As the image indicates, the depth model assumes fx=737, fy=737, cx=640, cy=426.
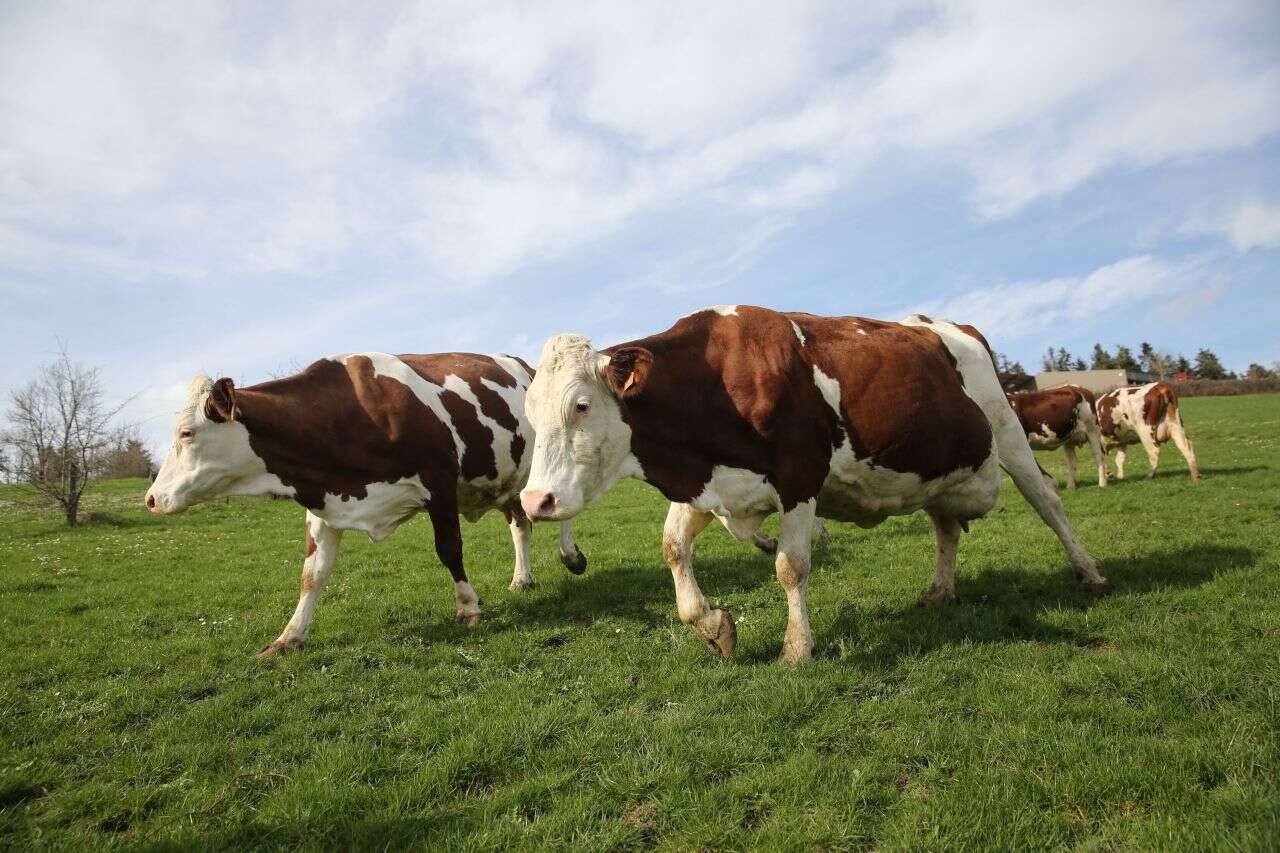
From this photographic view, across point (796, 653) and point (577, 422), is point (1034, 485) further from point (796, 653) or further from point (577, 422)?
point (577, 422)

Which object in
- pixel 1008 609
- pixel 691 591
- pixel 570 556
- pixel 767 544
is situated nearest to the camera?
pixel 691 591

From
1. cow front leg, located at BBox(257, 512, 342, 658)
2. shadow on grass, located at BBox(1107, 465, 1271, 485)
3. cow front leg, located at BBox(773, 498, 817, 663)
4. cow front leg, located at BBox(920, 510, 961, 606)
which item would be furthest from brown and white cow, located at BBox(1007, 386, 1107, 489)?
cow front leg, located at BBox(257, 512, 342, 658)

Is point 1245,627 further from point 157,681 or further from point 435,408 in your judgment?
point 157,681

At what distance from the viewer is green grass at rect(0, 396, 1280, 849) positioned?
3.38m

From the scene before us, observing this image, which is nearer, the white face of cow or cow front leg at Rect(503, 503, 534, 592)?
the white face of cow

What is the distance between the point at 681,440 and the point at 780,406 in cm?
78

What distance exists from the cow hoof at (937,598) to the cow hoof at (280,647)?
5.91m

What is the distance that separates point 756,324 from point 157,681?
5686mm

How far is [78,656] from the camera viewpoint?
23.1 ft

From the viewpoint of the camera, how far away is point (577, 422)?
523 cm

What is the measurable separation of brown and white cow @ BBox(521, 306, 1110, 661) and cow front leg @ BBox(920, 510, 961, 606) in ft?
3.14

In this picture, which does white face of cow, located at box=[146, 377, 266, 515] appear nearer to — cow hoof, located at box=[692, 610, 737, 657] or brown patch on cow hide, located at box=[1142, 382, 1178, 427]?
cow hoof, located at box=[692, 610, 737, 657]

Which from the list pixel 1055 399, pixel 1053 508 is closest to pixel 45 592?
pixel 1053 508

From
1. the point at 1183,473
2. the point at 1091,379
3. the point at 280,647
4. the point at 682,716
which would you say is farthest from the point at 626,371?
the point at 1091,379
